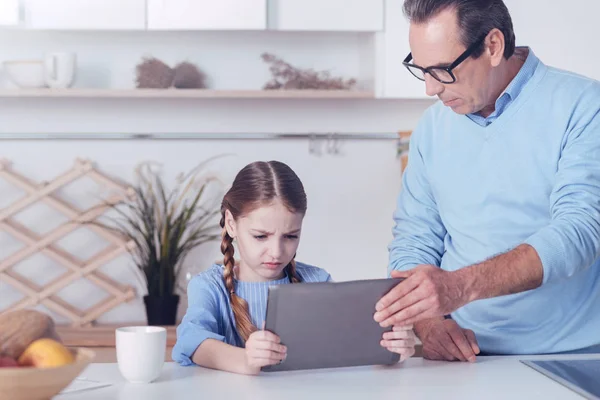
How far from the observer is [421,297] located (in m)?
1.32

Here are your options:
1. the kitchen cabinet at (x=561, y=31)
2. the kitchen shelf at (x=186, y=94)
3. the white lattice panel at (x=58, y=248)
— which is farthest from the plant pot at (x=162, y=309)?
the kitchen cabinet at (x=561, y=31)

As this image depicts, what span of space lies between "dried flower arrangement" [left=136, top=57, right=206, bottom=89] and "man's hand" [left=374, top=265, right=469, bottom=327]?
1.54 meters

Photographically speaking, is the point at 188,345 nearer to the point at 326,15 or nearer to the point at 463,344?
the point at 463,344

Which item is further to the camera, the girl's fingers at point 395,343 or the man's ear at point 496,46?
the man's ear at point 496,46

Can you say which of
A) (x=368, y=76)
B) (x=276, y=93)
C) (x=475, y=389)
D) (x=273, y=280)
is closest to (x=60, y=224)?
(x=276, y=93)

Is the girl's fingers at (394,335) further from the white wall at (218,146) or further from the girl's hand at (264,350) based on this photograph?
the white wall at (218,146)

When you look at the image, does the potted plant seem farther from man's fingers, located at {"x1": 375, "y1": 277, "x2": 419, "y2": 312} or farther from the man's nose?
man's fingers, located at {"x1": 375, "y1": 277, "x2": 419, "y2": 312}

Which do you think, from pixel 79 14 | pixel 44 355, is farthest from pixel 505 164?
pixel 79 14

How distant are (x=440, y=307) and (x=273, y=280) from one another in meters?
0.41

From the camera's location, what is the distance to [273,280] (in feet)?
5.44

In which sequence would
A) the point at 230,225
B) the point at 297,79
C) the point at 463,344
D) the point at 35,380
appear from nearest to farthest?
1. the point at 35,380
2. the point at 463,344
3. the point at 230,225
4. the point at 297,79

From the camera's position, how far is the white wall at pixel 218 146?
9.32 ft

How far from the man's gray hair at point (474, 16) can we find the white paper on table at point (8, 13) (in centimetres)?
140

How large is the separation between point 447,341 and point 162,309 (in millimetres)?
1371
